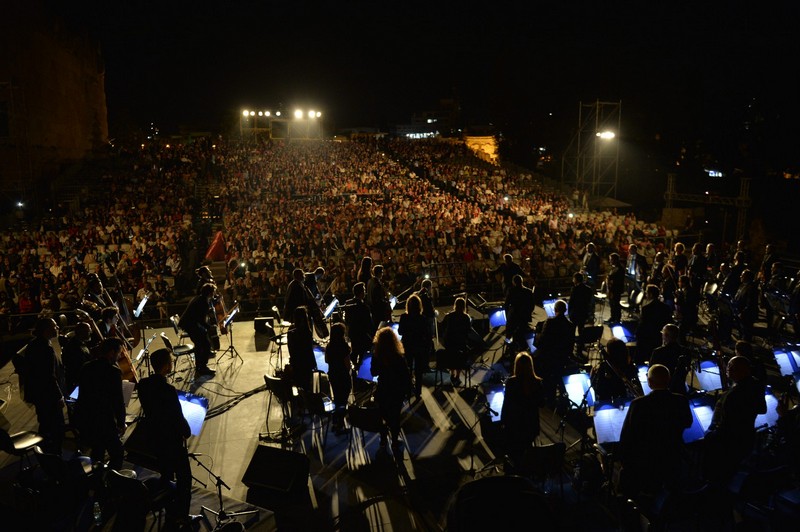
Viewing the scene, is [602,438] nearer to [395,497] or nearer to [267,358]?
[395,497]

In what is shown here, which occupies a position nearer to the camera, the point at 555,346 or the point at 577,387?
the point at 577,387

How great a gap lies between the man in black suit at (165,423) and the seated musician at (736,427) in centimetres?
438

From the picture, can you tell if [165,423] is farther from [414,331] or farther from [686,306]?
[686,306]

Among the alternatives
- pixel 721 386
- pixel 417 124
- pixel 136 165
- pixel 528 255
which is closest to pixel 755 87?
pixel 528 255

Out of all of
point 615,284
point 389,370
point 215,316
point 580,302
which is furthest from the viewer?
point 615,284

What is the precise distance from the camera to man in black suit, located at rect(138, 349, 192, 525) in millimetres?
4285

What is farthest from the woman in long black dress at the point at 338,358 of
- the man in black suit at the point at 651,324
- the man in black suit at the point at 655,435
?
the man in black suit at the point at 651,324

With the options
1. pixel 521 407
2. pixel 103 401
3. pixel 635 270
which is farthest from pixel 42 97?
pixel 521 407

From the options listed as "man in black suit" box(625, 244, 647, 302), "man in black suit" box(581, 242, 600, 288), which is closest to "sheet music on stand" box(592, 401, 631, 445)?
"man in black suit" box(625, 244, 647, 302)

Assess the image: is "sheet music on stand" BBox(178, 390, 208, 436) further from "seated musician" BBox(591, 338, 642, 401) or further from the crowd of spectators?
"seated musician" BBox(591, 338, 642, 401)

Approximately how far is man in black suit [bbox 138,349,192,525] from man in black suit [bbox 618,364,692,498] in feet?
11.9

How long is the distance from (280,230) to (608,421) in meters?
11.7

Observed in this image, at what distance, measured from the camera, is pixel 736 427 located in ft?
13.5

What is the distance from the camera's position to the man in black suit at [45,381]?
5.33m
